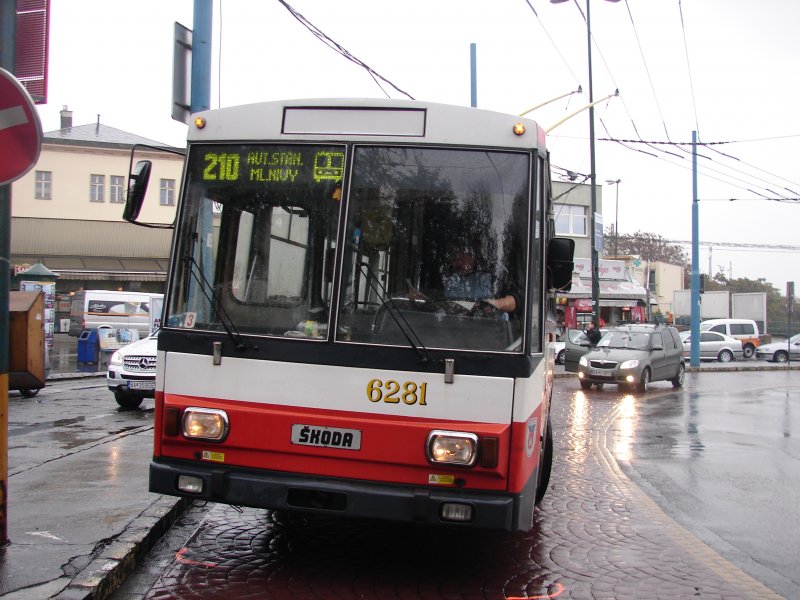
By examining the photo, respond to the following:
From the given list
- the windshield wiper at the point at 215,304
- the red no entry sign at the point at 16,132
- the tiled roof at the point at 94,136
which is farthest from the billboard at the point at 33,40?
the tiled roof at the point at 94,136

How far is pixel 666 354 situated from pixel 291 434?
19.2m

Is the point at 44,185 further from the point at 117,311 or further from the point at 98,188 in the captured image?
the point at 117,311

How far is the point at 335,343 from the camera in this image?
4.82m

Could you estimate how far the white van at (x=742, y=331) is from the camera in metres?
44.4

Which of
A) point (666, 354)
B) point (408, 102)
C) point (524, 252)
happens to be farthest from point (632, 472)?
point (666, 354)

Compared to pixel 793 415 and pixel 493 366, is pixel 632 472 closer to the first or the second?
pixel 493 366

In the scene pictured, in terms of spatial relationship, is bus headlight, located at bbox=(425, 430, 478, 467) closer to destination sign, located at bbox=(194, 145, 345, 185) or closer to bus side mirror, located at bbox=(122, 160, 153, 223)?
destination sign, located at bbox=(194, 145, 345, 185)

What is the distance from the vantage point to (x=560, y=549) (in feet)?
19.7

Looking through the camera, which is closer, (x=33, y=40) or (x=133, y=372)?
(x=33, y=40)

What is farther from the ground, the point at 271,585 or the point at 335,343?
the point at 335,343

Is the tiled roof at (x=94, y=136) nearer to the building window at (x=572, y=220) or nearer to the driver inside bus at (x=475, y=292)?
the building window at (x=572, y=220)

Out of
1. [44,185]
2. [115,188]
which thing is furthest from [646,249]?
[44,185]

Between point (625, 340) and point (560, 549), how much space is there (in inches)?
667

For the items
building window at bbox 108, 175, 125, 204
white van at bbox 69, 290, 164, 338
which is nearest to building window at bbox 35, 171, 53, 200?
building window at bbox 108, 175, 125, 204
